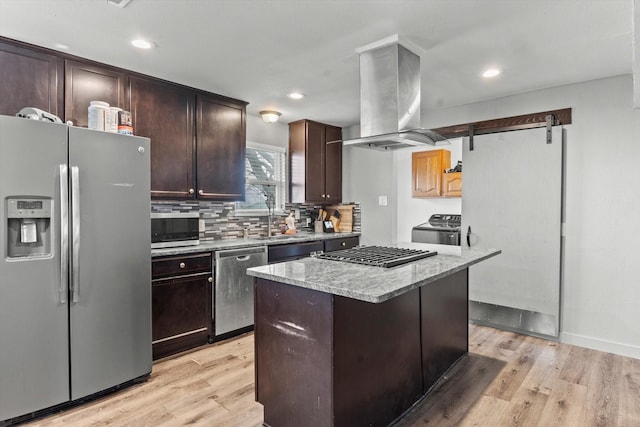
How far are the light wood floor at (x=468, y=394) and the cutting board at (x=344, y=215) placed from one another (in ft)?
7.64

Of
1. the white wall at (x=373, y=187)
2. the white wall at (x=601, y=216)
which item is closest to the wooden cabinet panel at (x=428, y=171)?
the white wall at (x=373, y=187)

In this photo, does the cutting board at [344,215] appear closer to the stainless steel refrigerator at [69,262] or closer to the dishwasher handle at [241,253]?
the dishwasher handle at [241,253]

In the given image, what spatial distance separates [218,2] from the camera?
6.36 feet

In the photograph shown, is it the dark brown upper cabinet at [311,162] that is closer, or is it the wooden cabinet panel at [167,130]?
the wooden cabinet panel at [167,130]

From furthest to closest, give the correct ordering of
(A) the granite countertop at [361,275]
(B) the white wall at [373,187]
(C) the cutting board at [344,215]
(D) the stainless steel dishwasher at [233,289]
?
(C) the cutting board at [344,215] < (B) the white wall at [373,187] < (D) the stainless steel dishwasher at [233,289] < (A) the granite countertop at [361,275]

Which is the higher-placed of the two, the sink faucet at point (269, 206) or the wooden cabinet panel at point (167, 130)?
the wooden cabinet panel at point (167, 130)

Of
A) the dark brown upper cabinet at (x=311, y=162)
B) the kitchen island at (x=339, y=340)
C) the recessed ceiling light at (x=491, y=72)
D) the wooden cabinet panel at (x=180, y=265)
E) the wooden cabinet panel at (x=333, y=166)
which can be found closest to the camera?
the kitchen island at (x=339, y=340)

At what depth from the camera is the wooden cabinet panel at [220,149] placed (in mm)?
3393

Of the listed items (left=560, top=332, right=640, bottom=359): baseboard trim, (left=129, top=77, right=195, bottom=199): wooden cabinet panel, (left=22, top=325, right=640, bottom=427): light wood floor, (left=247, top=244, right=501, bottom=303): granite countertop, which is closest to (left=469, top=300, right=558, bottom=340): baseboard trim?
(left=560, top=332, right=640, bottom=359): baseboard trim

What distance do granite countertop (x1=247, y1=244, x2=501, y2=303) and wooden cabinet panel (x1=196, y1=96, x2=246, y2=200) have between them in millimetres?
1678

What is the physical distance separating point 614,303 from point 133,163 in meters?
4.04

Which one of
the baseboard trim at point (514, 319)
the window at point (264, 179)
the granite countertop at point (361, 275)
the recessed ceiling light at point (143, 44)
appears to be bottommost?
the baseboard trim at point (514, 319)

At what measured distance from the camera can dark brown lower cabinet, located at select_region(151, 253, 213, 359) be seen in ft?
9.23

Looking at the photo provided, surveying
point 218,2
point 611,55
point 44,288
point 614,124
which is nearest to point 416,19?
point 218,2
